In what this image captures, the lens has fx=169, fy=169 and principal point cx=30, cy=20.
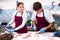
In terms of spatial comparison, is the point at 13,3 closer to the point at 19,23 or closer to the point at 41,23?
the point at 19,23

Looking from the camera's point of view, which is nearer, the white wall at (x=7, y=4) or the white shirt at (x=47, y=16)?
the white shirt at (x=47, y=16)

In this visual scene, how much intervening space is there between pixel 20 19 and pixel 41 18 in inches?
8.6

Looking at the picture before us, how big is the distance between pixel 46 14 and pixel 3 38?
771 millimetres

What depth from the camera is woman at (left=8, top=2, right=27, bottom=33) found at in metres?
1.71

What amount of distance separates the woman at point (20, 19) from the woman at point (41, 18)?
11 cm

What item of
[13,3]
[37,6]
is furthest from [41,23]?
[13,3]

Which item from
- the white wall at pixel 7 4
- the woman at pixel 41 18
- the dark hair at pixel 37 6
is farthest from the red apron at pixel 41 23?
the white wall at pixel 7 4

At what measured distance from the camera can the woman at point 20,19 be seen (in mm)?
1712

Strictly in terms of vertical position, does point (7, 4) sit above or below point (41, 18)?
above

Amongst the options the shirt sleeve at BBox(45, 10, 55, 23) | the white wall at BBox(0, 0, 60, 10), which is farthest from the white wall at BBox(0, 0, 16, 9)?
the shirt sleeve at BBox(45, 10, 55, 23)

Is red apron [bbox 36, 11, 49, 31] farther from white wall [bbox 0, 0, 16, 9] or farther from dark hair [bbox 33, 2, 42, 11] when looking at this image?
white wall [bbox 0, 0, 16, 9]

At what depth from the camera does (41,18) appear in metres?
1.75

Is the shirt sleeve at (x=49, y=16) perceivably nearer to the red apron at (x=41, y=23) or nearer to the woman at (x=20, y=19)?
the red apron at (x=41, y=23)

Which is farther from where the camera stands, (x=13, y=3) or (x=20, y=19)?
(x=13, y=3)
